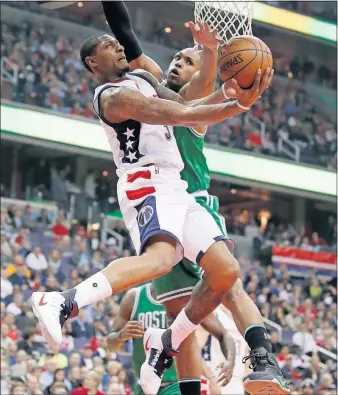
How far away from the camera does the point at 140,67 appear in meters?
8.91

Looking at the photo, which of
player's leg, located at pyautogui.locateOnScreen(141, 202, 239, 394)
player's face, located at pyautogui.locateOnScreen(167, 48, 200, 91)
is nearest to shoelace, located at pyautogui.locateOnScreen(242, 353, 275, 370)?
player's leg, located at pyautogui.locateOnScreen(141, 202, 239, 394)

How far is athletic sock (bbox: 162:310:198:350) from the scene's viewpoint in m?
8.08

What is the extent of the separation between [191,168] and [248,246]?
19238 mm

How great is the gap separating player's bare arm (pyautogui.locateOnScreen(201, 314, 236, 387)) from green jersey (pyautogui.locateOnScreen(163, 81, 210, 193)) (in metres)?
1.68

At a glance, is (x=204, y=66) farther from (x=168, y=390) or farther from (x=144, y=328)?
(x=168, y=390)

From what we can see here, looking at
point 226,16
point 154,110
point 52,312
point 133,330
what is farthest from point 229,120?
point 52,312

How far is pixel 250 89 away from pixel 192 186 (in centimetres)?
171

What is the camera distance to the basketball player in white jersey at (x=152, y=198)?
7.20 m

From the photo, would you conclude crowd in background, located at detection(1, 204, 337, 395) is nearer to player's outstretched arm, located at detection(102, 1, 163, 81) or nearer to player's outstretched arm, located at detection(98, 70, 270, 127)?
player's outstretched arm, located at detection(102, 1, 163, 81)

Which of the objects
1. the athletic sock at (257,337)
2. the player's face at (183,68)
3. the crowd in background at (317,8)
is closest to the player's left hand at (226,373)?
the athletic sock at (257,337)

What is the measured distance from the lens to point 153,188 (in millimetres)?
7785

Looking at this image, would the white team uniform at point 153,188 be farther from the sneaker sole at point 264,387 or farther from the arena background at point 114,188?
the arena background at point 114,188

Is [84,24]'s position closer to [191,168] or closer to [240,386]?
[240,386]

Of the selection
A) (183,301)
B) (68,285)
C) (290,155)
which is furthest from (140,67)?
(290,155)
